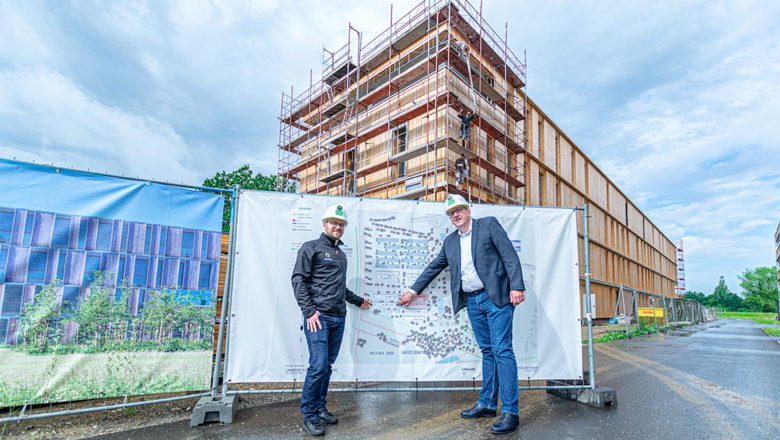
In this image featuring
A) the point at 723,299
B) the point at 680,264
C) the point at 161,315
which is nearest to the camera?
the point at 161,315

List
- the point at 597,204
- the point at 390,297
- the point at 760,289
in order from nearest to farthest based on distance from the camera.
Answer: the point at 390,297, the point at 597,204, the point at 760,289

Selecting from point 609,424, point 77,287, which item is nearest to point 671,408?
point 609,424

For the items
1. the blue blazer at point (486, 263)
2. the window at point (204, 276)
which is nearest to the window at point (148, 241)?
the window at point (204, 276)

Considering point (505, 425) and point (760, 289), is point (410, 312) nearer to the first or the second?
point (505, 425)

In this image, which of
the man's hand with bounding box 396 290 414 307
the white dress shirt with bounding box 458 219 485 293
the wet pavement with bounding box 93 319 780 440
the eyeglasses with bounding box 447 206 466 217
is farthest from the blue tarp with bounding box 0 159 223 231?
the white dress shirt with bounding box 458 219 485 293

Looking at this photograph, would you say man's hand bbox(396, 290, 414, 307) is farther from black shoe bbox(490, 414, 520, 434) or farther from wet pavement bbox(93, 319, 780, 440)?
black shoe bbox(490, 414, 520, 434)

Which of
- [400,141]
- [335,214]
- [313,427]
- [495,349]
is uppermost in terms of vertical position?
[400,141]

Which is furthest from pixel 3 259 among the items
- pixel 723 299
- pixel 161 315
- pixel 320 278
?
pixel 723 299

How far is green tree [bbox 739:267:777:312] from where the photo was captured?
92875 millimetres

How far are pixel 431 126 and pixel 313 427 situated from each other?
13843mm

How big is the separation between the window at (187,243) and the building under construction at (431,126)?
1112 cm

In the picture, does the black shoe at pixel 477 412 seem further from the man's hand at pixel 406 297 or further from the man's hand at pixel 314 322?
the man's hand at pixel 314 322

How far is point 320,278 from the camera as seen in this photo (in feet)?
12.9

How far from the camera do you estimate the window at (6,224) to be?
3.41m
